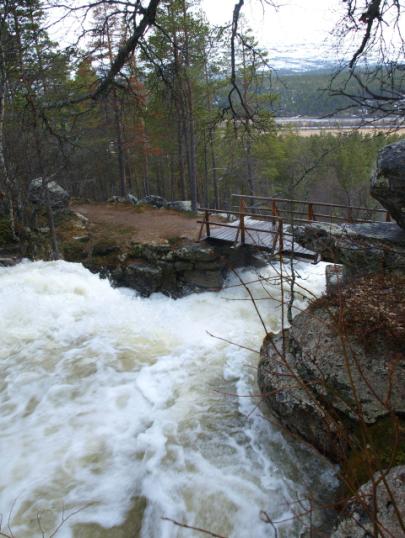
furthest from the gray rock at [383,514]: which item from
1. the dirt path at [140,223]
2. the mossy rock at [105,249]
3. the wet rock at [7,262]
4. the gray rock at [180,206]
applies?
the gray rock at [180,206]

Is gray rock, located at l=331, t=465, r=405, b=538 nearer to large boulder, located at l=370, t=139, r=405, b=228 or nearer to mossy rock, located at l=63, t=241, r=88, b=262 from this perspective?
large boulder, located at l=370, t=139, r=405, b=228

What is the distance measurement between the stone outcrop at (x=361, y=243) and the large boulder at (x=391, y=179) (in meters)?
0.42

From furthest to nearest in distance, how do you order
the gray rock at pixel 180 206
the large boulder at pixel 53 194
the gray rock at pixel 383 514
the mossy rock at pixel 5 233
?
1. the gray rock at pixel 180 206
2. the large boulder at pixel 53 194
3. the mossy rock at pixel 5 233
4. the gray rock at pixel 383 514

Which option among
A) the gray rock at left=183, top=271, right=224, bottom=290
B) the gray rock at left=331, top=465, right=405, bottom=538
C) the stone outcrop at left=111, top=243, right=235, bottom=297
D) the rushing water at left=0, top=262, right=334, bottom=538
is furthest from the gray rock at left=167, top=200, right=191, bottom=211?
the gray rock at left=331, top=465, right=405, bottom=538

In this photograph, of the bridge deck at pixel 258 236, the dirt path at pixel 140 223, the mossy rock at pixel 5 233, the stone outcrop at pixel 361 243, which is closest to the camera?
the stone outcrop at pixel 361 243

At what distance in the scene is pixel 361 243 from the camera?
5.64m

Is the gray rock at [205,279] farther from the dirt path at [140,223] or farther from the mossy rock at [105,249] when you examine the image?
the mossy rock at [105,249]

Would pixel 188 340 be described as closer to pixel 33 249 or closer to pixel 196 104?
pixel 33 249

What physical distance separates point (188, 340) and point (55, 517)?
14.4ft

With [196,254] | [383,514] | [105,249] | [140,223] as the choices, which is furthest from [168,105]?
[140,223]

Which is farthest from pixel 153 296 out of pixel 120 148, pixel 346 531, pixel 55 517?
pixel 120 148

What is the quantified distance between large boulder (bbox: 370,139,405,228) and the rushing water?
2.14 meters

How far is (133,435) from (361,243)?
4.11 m

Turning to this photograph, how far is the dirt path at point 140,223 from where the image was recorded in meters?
13.6
